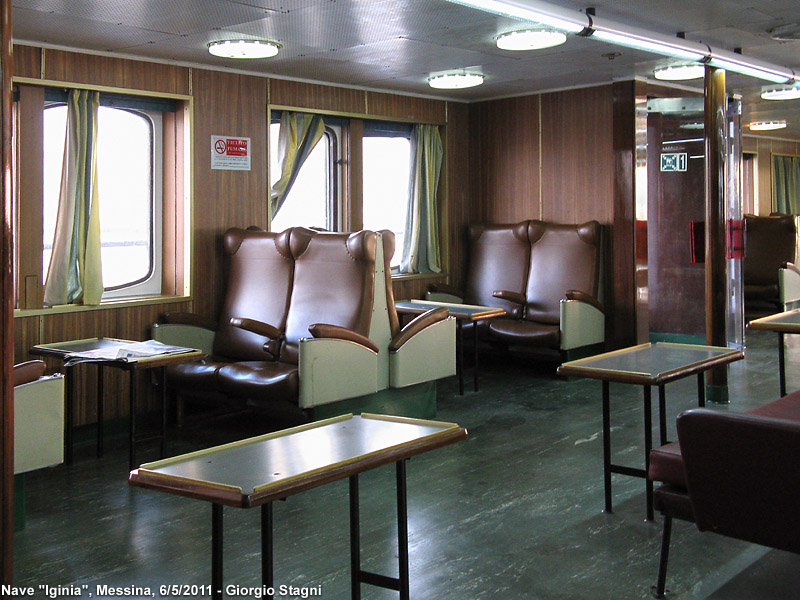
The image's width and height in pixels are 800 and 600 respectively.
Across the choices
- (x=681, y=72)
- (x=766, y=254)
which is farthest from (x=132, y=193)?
(x=766, y=254)

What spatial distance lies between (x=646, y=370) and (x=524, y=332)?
400 cm

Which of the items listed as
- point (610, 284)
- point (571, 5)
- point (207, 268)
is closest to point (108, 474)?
point (207, 268)

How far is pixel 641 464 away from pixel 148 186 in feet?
13.8

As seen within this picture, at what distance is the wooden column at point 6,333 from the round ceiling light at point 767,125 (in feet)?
39.0

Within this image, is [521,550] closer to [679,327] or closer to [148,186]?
[148,186]

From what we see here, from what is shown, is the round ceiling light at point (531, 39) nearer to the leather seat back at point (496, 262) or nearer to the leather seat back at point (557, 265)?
the leather seat back at point (557, 265)

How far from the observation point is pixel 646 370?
420cm

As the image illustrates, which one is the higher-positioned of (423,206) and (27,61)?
(27,61)

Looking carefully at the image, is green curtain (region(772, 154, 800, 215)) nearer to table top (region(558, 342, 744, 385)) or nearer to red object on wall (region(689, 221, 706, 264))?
red object on wall (region(689, 221, 706, 264))

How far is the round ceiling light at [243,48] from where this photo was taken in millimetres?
6254

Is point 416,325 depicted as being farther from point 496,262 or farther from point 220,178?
point 496,262

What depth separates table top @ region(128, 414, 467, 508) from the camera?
8.18 ft

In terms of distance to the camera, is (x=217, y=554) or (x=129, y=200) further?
(x=129, y=200)

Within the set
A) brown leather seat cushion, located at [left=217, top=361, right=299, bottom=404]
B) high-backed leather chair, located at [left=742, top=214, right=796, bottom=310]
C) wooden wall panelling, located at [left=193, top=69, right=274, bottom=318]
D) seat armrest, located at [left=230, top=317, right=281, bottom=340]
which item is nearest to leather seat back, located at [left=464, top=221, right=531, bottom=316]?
wooden wall panelling, located at [left=193, top=69, right=274, bottom=318]
